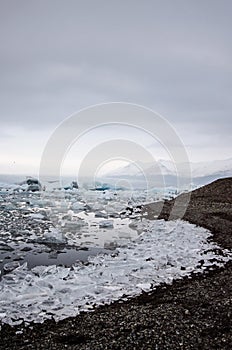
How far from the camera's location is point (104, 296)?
629 cm

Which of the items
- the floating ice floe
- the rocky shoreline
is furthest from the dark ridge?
the rocky shoreline

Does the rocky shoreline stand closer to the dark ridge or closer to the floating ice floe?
the floating ice floe

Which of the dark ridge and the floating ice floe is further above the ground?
the dark ridge

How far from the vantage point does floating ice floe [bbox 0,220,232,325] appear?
5.76 meters

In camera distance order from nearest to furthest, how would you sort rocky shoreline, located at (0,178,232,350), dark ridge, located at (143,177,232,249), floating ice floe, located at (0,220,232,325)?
1. rocky shoreline, located at (0,178,232,350)
2. floating ice floe, located at (0,220,232,325)
3. dark ridge, located at (143,177,232,249)

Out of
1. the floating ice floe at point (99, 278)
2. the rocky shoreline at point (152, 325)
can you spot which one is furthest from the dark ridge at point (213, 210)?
the rocky shoreline at point (152, 325)

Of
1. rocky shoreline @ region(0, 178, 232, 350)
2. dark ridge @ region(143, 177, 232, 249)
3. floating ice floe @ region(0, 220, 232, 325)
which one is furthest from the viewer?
dark ridge @ region(143, 177, 232, 249)

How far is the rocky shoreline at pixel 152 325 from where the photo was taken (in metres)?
4.21

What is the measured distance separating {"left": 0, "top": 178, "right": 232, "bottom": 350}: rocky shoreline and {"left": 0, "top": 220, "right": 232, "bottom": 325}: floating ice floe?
1.23ft

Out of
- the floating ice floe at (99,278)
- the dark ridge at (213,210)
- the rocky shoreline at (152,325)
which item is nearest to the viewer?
the rocky shoreline at (152,325)

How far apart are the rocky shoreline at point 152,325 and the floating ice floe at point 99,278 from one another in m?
0.37

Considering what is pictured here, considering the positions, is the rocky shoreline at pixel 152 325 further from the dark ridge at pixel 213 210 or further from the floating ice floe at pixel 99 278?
the dark ridge at pixel 213 210

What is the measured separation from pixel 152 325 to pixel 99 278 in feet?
9.09

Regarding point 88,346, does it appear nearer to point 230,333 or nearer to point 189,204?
point 230,333
